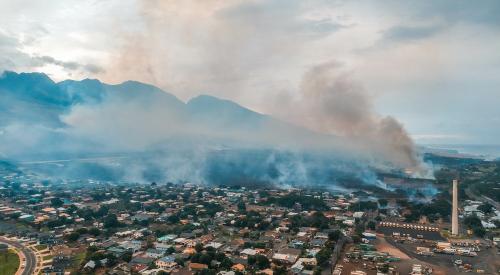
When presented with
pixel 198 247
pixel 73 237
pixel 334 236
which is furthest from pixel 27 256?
pixel 334 236

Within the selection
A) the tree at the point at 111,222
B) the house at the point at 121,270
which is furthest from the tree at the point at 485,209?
the tree at the point at 111,222

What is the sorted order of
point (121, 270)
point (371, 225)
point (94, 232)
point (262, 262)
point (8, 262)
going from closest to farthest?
point (121, 270) < point (262, 262) < point (8, 262) < point (94, 232) < point (371, 225)

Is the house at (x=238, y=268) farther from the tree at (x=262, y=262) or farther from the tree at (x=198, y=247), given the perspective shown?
the tree at (x=198, y=247)

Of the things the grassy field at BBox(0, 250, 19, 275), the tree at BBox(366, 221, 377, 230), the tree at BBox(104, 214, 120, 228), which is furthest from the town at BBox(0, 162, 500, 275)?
the grassy field at BBox(0, 250, 19, 275)

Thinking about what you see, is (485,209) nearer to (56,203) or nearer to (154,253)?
(154,253)

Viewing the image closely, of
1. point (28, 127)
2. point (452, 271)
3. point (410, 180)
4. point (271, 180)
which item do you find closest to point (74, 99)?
point (28, 127)

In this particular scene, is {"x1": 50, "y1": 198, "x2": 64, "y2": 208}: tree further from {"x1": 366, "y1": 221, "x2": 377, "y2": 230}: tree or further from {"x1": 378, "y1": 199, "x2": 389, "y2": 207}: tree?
{"x1": 378, "y1": 199, "x2": 389, "y2": 207}: tree
